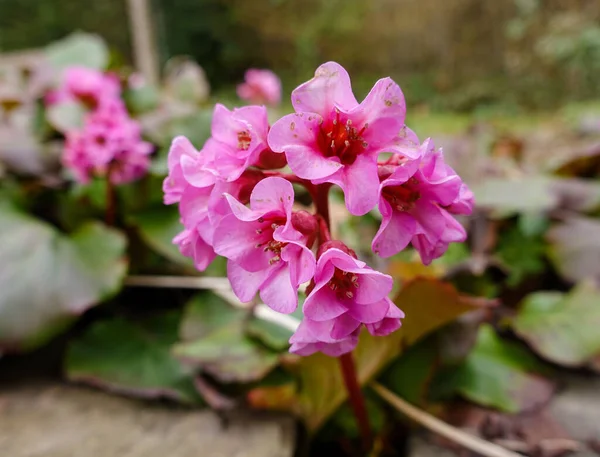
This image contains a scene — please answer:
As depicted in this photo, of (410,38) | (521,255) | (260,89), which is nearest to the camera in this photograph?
(521,255)

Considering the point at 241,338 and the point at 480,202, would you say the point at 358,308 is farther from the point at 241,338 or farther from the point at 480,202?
the point at 480,202

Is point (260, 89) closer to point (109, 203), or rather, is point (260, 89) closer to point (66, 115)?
point (66, 115)

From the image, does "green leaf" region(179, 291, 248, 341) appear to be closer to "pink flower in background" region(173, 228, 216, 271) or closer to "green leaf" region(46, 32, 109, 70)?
"pink flower in background" region(173, 228, 216, 271)

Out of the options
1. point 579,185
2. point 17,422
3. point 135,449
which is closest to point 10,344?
point 17,422

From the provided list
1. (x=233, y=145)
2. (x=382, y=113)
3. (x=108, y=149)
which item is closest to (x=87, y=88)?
(x=108, y=149)

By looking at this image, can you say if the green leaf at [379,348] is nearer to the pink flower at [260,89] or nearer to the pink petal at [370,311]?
the pink petal at [370,311]
